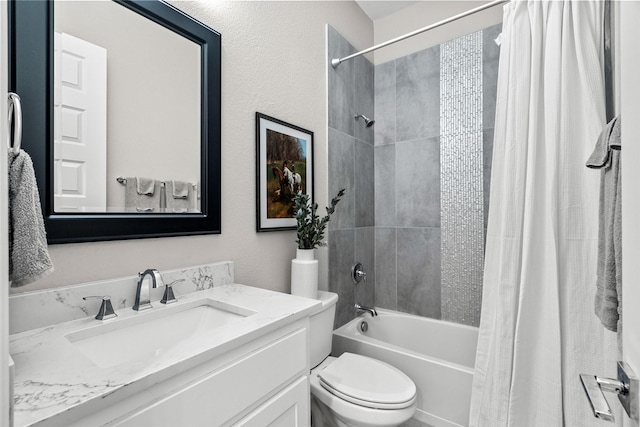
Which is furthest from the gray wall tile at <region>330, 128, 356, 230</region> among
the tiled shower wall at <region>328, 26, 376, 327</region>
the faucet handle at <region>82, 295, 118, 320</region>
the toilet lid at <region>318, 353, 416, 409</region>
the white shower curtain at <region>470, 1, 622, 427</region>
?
the faucet handle at <region>82, 295, 118, 320</region>

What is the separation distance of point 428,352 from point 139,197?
80.5 inches

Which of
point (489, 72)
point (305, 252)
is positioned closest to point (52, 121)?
point (305, 252)

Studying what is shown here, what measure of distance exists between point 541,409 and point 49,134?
1.98 m

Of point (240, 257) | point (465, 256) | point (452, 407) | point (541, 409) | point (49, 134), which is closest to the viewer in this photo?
point (49, 134)

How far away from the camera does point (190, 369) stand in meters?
0.69

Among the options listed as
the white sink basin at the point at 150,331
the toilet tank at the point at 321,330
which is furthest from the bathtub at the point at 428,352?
the white sink basin at the point at 150,331

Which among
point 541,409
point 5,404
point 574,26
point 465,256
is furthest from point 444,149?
point 5,404

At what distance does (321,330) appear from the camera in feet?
5.02

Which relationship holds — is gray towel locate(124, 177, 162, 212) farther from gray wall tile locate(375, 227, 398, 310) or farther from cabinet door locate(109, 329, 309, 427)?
gray wall tile locate(375, 227, 398, 310)

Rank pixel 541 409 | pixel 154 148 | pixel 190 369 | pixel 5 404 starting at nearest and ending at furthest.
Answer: pixel 5 404 → pixel 190 369 → pixel 154 148 → pixel 541 409

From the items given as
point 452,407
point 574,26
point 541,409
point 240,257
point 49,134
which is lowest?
point 452,407

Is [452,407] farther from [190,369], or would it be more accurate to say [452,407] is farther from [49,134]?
[49,134]

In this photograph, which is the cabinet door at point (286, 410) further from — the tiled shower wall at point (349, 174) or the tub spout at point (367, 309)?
the tub spout at point (367, 309)

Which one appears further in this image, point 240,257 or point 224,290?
point 240,257
